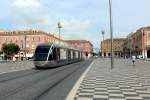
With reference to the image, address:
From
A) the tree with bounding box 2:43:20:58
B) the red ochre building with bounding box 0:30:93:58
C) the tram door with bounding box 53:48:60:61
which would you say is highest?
the red ochre building with bounding box 0:30:93:58

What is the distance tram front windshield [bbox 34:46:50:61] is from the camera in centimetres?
3680

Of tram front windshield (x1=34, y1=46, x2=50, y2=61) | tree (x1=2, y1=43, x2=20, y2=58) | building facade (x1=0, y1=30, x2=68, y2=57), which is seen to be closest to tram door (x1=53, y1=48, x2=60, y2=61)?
tram front windshield (x1=34, y1=46, x2=50, y2=61)

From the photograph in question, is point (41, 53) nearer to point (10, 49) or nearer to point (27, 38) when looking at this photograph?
point (10, 49)

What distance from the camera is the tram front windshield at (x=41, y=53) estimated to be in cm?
3680

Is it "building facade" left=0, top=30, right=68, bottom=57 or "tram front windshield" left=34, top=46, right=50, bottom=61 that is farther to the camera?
"building facade" left=0, top=30, right=68, bottom=57

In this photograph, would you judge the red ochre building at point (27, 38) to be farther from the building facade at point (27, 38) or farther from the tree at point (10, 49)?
the tree at point (10, 49)

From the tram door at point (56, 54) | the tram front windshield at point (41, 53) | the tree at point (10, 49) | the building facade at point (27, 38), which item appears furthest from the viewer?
the building facade at point (27, 38)

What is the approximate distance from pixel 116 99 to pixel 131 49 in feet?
499

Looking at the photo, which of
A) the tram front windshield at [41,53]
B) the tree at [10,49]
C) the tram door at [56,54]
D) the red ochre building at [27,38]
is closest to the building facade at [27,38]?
the red ochre building at [27,38]

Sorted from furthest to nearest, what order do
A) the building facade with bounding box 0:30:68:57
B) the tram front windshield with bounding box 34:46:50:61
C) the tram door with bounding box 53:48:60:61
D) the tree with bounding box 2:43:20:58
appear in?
1. the building facade with bounding box 0:30:68:57
2. the tree with bounding box 2:43:20:58
3. the tram door with bounding box 53:48:60:61
4. the tram front windshield with bounding box 34:46:50:61

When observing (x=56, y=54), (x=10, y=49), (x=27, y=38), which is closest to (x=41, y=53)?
(x=56, y=54)

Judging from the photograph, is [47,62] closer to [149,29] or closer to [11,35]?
[149,29]

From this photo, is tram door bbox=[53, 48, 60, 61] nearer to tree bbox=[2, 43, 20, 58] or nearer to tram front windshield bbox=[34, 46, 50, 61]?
tram front windshield bbox=[34, 46, 50, 61]

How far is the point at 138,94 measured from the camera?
13.1m
